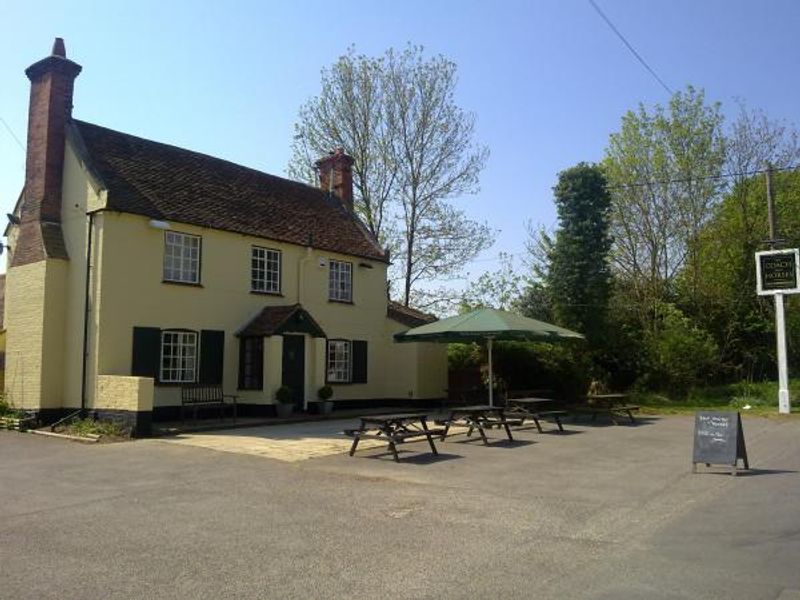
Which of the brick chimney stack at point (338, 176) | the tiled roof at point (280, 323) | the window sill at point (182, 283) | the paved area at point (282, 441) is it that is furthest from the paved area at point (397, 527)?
the brick chimney stack at point (338, 176)

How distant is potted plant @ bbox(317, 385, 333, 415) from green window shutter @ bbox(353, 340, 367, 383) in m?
2.76

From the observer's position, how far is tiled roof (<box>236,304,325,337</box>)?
2079 cm

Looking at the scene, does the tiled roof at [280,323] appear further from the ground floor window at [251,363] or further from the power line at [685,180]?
the power line at [685,180]

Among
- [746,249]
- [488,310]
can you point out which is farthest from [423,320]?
[746,249]

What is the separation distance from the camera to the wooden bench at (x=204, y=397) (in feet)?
63.9

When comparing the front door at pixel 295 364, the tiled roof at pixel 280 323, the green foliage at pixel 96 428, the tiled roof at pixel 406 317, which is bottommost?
the green foliage at pixel 96 428

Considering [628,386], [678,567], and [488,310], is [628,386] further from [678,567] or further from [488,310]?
[678,567]

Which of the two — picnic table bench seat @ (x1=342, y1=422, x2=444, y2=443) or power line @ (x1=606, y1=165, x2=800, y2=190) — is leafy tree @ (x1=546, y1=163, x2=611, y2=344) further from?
picnic table bench seat @ (x1=342, y1=422, x2=444, y2=443)

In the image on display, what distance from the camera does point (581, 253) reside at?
94.6ft

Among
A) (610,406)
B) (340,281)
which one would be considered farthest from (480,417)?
(340,281)

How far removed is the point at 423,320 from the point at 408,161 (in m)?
9.84

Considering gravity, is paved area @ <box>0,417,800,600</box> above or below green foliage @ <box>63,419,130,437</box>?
below

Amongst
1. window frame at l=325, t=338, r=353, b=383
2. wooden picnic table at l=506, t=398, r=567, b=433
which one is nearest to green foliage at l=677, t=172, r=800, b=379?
wooden picnic table at l=506, t=398, r=567, b=433

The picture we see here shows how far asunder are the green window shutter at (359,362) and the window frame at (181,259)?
6905 mm
